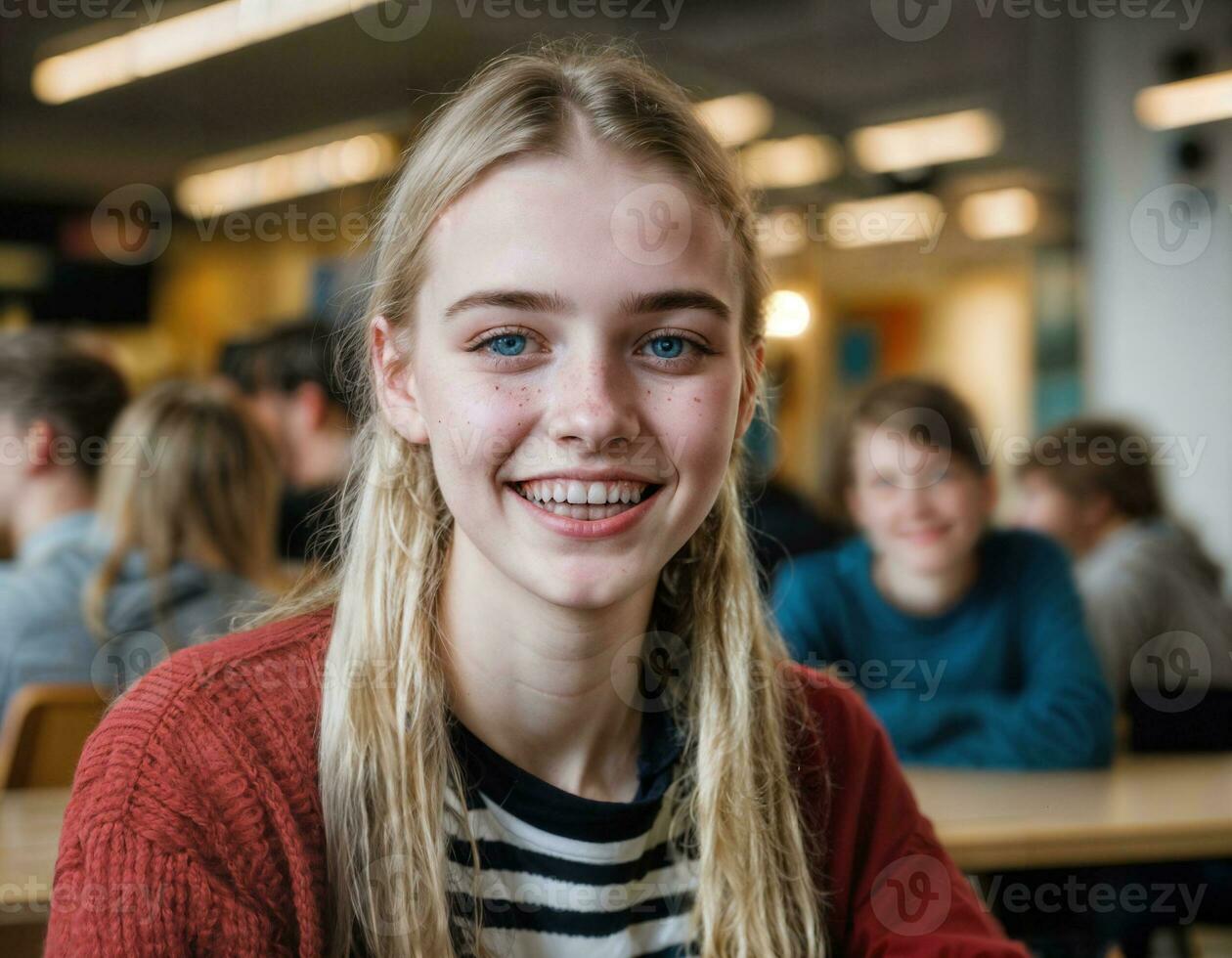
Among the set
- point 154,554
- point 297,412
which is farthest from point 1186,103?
point 154,554

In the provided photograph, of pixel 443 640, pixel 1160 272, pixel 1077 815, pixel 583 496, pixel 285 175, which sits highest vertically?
pixel 285 175

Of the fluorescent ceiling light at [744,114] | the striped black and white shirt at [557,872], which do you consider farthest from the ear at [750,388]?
the fluorescent ceiling light at [744,114]

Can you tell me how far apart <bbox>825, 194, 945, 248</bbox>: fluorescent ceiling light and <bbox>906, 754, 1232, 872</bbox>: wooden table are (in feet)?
14.9

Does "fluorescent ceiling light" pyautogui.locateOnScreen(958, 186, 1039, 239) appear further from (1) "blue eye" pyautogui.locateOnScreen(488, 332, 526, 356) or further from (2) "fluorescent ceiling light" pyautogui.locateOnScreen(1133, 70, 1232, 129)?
(1) "blue eye" pyautogui.locateOnScreen(488, 332, 526, 356)

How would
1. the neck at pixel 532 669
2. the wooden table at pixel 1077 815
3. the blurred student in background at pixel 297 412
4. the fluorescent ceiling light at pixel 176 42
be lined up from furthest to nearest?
the fluorescent ceiling light at pixel 176 42
the blurred student in background at pixel 297 412
the wooden table at pixel 1077 815
the neck at pixel 532 669

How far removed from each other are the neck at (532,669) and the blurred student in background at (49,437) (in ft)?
5.11

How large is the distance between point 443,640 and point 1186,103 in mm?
4805

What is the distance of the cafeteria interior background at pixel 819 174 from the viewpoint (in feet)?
16.5

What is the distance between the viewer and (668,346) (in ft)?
3.64

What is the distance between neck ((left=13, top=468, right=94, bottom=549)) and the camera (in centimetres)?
254

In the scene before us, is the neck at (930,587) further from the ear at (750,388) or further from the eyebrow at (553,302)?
the eyebrow at (553,302)

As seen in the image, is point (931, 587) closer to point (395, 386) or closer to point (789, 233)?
point (395, 386)

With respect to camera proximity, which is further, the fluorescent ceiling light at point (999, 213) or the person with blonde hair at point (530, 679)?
the fluorescent ceiling light at point (999, 213)

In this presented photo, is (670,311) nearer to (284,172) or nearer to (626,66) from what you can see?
(626,66)
